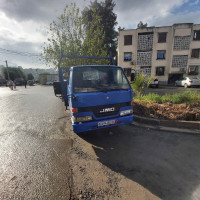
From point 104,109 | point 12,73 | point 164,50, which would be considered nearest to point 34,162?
point 104,109

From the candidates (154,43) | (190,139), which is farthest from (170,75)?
(190,139)

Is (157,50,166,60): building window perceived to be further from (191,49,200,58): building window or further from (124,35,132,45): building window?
(124,35,132,45): building window

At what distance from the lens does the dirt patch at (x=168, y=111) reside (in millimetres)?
4126

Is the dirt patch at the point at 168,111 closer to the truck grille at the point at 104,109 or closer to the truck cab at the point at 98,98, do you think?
the truck cab at the point at 98,98

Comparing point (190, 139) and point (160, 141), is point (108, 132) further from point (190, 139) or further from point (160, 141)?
point (190, 139)

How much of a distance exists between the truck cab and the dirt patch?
1.67 meters

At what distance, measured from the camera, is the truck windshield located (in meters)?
3.15

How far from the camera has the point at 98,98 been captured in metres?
2.91

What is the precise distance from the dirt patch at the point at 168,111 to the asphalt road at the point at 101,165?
0.81 metres

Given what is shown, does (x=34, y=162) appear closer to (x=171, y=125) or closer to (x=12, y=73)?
(x=171, y=125)

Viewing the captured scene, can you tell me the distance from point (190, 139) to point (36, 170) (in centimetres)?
408

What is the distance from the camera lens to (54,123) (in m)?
4.85

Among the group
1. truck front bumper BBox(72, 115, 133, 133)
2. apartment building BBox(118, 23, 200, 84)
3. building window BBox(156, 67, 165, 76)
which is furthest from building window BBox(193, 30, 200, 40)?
truck front bumper BBox(72, 115, 133, 133)

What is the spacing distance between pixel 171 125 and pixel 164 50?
76.9 ft
